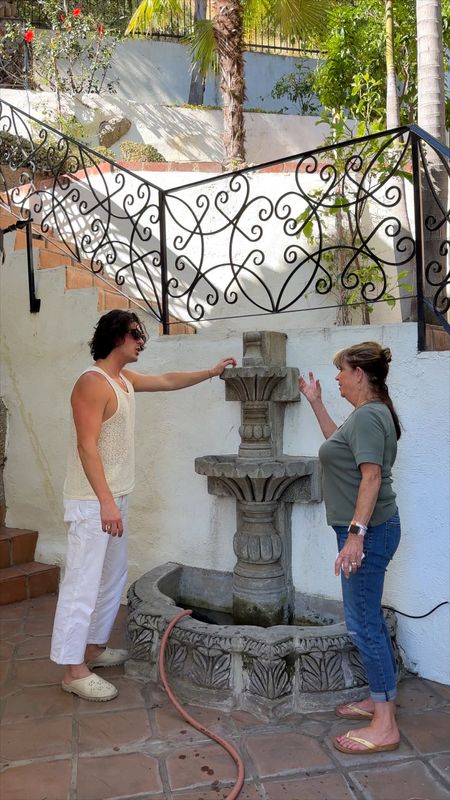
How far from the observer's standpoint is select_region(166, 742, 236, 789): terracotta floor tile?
248 centimetres

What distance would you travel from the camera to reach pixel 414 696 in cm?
312

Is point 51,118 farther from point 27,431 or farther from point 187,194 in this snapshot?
point 27,431

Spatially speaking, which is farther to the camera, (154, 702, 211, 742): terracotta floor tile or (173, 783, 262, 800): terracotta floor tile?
(154, 702, 211, 742): terracotta floor tile

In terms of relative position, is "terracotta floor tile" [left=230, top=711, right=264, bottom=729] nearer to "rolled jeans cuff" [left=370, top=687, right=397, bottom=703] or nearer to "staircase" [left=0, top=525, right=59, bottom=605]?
"rolled jeans cuff" [left=370, top=687, right=397, bottom=703]

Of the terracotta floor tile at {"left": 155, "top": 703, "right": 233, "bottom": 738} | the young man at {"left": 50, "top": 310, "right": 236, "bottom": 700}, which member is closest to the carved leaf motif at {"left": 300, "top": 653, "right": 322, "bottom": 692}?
the terracotta floor tile at {"left": 155, "top": 703, "right": 233, "bottom": 738}

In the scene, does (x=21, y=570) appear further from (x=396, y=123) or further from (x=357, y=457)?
(x=396, y=123)

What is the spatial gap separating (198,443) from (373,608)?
5.63ft

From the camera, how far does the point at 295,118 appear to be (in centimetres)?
1111

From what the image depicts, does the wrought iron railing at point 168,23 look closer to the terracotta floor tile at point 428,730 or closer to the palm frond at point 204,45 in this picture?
the palm frond at point 204,45

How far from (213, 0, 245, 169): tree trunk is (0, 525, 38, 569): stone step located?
5.47m

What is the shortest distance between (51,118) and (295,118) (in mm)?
3902

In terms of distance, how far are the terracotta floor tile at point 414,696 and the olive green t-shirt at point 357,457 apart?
3.29 ft

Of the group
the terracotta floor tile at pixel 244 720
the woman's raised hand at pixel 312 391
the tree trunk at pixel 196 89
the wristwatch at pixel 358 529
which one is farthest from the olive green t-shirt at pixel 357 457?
the tree trunk at pixel 196 89

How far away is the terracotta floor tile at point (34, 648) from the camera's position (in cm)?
363
